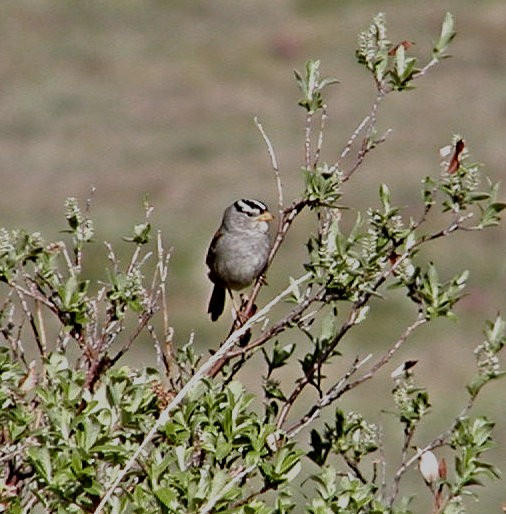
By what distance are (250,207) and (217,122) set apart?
91.3 ft

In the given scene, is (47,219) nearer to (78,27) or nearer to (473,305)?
(473,305)

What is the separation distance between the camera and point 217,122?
3619 cm

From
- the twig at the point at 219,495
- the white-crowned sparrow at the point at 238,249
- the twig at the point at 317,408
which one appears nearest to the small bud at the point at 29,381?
the twig at the point at 317,408

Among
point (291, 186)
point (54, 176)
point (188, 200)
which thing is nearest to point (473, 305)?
point (291, 186)

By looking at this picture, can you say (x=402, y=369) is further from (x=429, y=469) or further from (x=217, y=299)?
(x=217, y=299)

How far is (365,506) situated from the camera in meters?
4.03

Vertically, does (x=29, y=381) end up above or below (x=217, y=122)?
below

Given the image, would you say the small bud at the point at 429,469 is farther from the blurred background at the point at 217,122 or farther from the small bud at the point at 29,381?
the blurred background at the point at 217,122

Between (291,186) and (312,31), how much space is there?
16.3 metres

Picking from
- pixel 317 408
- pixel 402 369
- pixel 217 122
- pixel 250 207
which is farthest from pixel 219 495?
pixel 217 122

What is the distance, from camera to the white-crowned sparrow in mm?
8258

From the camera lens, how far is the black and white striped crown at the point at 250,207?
838cm

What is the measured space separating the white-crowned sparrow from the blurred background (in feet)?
29.6

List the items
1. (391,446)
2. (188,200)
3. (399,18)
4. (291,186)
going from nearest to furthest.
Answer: (391,446), (291,186), (188,200), (399,18)
